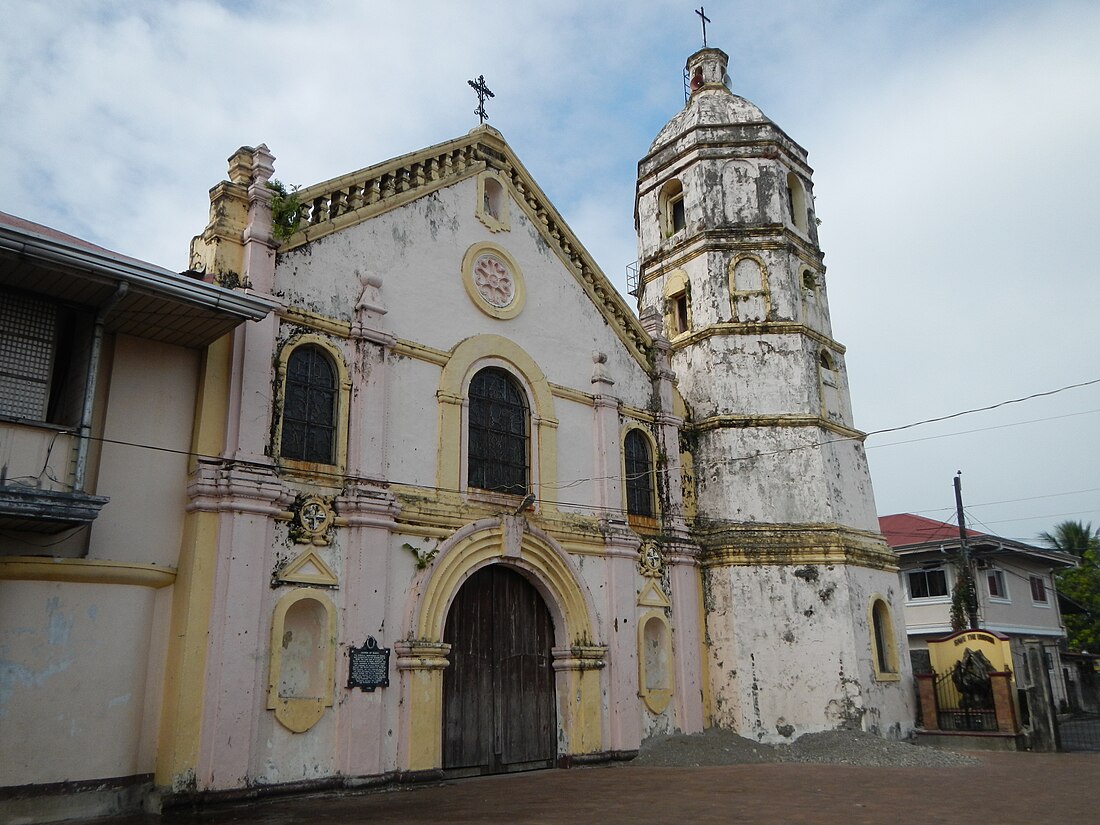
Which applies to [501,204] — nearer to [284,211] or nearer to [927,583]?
[284,211]

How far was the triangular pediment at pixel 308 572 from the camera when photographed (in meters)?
11.3

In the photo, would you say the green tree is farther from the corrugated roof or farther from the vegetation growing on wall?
the vegetation growing on wall

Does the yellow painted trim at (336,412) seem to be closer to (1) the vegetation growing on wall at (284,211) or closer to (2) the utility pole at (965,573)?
(1) the vegetation growing on wall at (284,211)

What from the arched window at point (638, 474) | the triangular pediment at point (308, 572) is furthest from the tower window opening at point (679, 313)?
the triangular pediment at point (308, 572)

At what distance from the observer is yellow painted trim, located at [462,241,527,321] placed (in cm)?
1462

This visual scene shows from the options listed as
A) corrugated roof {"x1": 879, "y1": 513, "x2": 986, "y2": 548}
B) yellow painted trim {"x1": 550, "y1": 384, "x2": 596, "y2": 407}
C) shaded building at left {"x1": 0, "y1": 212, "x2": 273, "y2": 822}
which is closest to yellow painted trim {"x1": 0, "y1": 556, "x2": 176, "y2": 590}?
shaded building at left {"x1": 0, "y1": 212, "x2": 273, "y2": 822}

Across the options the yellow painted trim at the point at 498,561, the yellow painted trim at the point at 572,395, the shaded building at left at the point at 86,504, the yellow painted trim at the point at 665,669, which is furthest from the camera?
the yellow painted trim at the point at 572,395

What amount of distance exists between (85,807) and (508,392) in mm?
8188

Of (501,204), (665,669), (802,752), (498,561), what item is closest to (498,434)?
(498,561)

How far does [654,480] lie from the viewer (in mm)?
16891

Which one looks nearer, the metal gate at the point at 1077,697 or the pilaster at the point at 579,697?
the pilaster at the point at 579,697

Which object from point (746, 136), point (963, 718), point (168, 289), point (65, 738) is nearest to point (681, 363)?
point (746, 136)

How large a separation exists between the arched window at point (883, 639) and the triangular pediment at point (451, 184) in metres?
6.48

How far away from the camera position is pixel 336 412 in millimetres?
12367
